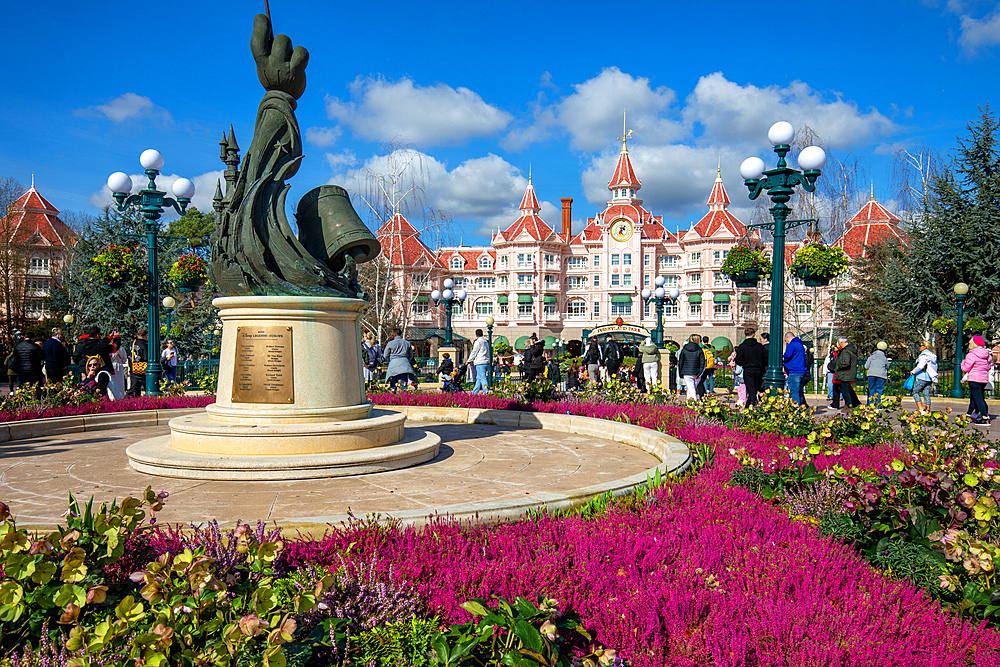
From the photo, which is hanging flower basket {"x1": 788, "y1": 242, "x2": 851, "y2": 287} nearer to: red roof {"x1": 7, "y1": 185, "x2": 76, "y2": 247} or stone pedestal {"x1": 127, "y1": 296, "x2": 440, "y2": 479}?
stone pedestal {"x1": 127, "y1": 296, "x2": 440, "y2": 479}

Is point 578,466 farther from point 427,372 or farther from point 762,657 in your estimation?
point 427,372

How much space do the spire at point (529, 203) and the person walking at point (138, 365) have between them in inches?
2342

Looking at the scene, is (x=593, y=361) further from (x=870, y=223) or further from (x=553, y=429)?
(x=870, y=223)

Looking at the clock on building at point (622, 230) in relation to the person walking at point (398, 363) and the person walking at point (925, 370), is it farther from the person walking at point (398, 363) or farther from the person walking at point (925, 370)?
the person walking at point (398, 363)

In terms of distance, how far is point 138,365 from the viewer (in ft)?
47.5

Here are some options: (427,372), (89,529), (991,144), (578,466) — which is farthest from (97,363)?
(991,144)

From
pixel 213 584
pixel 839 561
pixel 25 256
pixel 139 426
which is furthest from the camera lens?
pixel 25 256

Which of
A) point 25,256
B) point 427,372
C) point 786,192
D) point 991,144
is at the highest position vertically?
point 991,144

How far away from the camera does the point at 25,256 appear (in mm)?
38938

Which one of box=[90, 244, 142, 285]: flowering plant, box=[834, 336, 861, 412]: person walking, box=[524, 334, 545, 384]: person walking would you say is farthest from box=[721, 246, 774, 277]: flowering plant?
box=[90, 244, 142, 285]: flowering plant

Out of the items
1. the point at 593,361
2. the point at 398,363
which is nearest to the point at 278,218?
the point at 398,363

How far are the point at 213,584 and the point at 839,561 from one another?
3121mm

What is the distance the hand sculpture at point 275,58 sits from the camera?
24.5 ft

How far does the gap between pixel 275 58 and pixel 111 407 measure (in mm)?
5897
